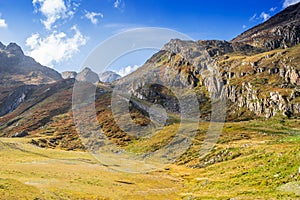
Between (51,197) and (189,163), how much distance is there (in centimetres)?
7993

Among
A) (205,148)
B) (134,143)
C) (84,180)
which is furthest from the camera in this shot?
(134,143)

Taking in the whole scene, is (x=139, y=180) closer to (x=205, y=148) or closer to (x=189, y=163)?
(x=189, y=163)

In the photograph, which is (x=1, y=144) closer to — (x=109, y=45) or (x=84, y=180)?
(x=84, y=180)

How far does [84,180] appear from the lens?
208ft

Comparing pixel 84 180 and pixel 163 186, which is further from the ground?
pixel 84 180

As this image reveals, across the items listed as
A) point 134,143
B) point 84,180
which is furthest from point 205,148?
point 84,180

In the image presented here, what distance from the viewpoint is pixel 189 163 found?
4619 inches

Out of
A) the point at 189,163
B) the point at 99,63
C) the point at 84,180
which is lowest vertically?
the point at 189,163

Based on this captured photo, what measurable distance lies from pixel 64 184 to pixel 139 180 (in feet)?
81.6

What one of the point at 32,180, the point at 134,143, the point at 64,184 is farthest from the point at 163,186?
the point at 134,143

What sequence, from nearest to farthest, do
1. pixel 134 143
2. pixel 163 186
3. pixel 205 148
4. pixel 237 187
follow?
pixel 237 187 < pixel 163 186 < pixel 205 148 < pixel 134 143

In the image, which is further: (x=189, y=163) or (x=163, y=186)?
(x=189, y=163)

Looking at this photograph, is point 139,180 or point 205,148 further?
point 205,148

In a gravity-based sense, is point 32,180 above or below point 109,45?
below
